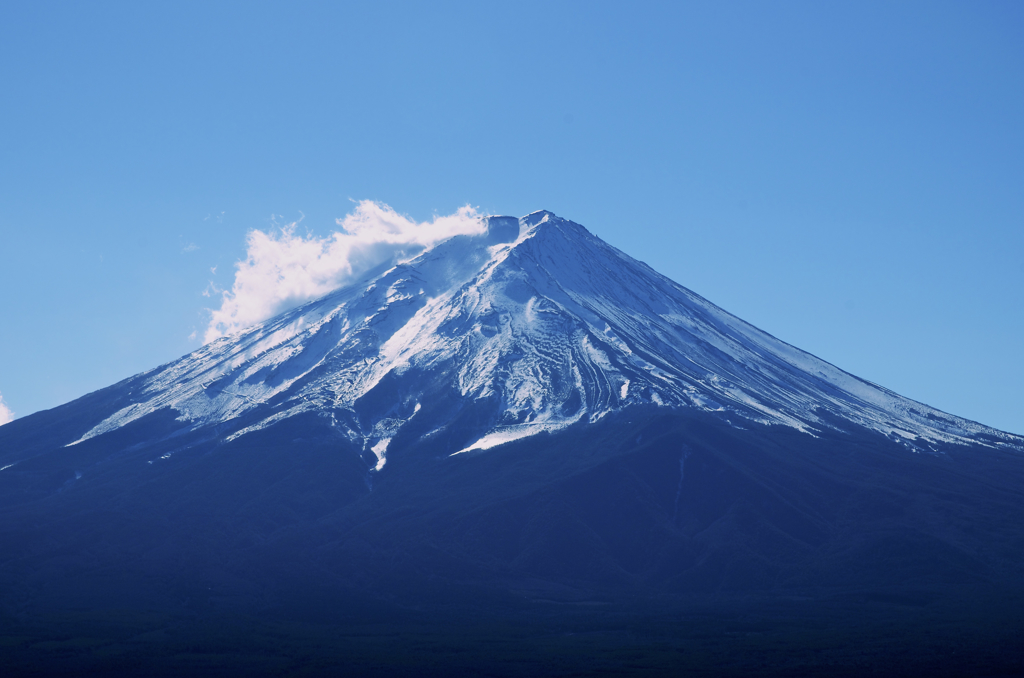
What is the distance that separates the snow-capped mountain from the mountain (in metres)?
0.50

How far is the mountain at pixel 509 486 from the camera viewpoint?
7812cm

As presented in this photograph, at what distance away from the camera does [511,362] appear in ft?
414

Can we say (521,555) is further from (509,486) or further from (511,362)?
(511,362)

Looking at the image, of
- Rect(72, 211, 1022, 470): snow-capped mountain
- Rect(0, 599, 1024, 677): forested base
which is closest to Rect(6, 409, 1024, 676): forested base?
Rect(0, 599, 1024, 677): forested base

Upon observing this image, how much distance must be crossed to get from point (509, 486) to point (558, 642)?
35.6 metres

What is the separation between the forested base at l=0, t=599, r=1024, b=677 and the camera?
56.6 m

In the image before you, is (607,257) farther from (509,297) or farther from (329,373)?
(329,373)

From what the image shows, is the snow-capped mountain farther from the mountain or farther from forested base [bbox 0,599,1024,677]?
forested base [bbox 0,599,1024,677]

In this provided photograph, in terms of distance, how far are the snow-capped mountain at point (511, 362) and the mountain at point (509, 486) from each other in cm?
50

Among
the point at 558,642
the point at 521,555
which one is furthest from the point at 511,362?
the point at 558,642

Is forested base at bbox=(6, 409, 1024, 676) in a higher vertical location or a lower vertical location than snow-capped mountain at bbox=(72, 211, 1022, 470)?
lower

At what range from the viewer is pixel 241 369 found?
138 m

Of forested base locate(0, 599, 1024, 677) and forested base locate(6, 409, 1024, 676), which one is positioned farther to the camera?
forested base locate(6, 409, 1024, 676)

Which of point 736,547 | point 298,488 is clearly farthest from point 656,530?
point 298,488
